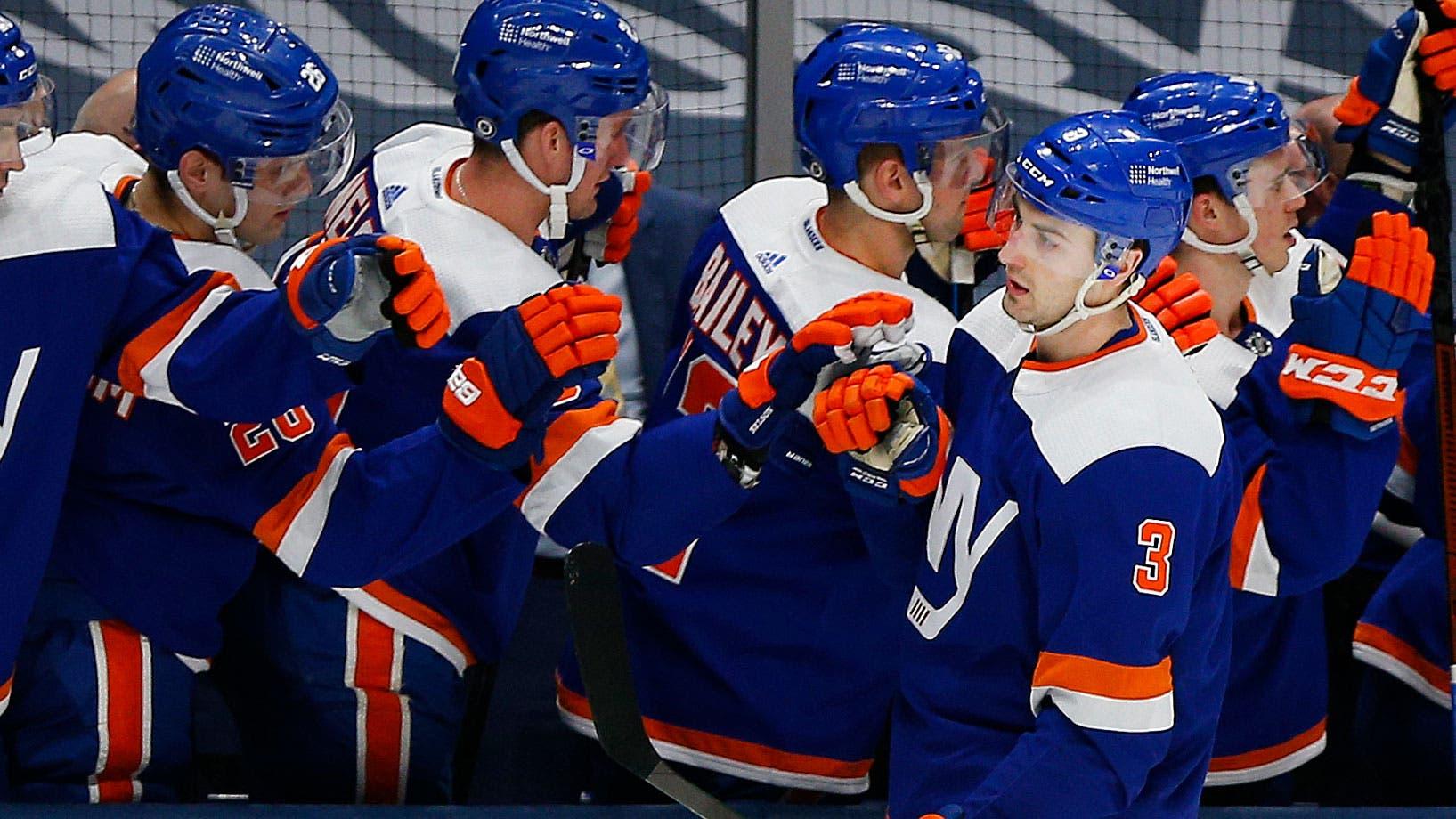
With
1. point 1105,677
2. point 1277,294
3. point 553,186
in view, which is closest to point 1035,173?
point 1105,677

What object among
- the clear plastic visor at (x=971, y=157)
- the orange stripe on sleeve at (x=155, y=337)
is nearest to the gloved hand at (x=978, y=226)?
the clear plastic visor at (x=971, y=157)

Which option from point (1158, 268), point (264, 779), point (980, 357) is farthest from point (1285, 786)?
point (264, 779)

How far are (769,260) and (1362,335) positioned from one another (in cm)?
77

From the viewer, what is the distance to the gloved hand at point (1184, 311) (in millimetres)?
2785

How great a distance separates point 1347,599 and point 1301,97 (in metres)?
1.52

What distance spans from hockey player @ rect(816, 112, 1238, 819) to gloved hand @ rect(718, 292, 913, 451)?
0.21 feet

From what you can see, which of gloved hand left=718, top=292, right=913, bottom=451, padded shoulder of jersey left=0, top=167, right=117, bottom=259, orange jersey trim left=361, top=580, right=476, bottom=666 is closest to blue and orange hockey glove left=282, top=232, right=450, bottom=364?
padded shoulder of jersey left=0, top=167, right=117, bottom=259

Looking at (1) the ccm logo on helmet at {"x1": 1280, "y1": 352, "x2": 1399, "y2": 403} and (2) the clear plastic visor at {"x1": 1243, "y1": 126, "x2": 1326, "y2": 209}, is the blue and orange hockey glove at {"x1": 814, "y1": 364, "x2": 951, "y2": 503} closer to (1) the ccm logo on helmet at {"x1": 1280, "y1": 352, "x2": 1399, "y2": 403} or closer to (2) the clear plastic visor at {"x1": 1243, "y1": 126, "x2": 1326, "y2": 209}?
(1) the ccm logo on helmet at {"x1": 1280, "y1": 352, "x2": 1399, "y2": 403}

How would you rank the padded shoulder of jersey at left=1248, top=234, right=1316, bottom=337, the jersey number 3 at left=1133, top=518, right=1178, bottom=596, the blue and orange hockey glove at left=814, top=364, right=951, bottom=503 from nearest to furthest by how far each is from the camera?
the jersey number 3 at left=1133, top=518, right=1178, bottom=596 < the blue and orange hockey glove at left=814, top=364, right=951, bottom=503 < the padded shoulder of jersey at left=1248, top=234, right=1316, bottom=337

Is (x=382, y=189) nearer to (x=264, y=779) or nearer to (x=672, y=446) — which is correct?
(x=672, y=446)

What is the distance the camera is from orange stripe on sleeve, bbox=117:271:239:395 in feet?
8.34

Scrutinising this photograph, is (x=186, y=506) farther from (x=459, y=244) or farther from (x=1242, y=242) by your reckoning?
(x=1242, y=242)

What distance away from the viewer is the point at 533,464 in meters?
2.70

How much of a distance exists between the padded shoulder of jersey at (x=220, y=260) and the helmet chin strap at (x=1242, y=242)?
1.25 m
